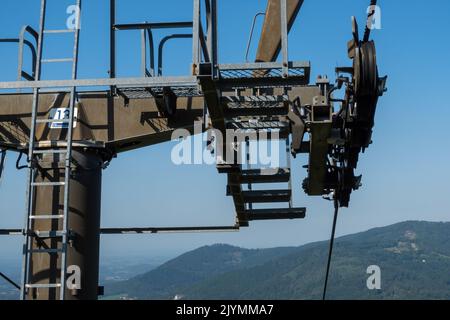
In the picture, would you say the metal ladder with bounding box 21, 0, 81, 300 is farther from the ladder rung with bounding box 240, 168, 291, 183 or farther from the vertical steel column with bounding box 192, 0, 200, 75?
the ladder rung with bounding box 240, 168, 291, 183

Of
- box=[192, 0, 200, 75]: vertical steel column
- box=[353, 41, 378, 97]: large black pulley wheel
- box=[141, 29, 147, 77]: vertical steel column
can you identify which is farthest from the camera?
box=[141, 29, 147, 77]: vertical steel column

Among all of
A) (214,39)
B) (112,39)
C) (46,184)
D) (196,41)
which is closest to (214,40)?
(214,39)

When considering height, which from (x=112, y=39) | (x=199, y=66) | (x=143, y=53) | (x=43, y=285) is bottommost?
(x=43, y=285)

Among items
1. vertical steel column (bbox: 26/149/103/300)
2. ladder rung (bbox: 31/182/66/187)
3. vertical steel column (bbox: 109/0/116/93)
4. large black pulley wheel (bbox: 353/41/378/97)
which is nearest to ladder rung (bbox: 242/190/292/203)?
vertical steel column (bbox: 26/149/103/300)

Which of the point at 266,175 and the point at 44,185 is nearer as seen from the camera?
the point at 44,185

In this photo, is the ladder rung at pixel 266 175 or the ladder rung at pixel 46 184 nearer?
the ladder rung at pixel 46 184

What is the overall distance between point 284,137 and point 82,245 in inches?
140

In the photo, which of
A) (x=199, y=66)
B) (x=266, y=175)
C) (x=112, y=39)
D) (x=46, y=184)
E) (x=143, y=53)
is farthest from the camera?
(x=112, y=39)

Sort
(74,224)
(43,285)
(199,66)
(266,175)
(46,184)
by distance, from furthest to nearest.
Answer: (266,175) < (74,224) < (46,184) < (43,285) < (199,66)

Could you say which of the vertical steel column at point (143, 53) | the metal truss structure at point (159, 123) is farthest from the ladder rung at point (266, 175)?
the vertical steel column at point (143, 53)

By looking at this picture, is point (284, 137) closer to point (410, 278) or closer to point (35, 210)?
point (35, 210)

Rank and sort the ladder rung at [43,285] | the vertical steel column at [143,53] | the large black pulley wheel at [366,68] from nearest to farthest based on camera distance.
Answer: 1. the large black pulley wheel at [366,68]
2. the ladder rung at [43,285]
3. the vertical steel column at [143,53]

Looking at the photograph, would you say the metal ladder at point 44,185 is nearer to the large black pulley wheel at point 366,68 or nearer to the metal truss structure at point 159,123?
the metal truss structure at point 159,123

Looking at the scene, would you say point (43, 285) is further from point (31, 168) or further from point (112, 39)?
point (112, 39)
